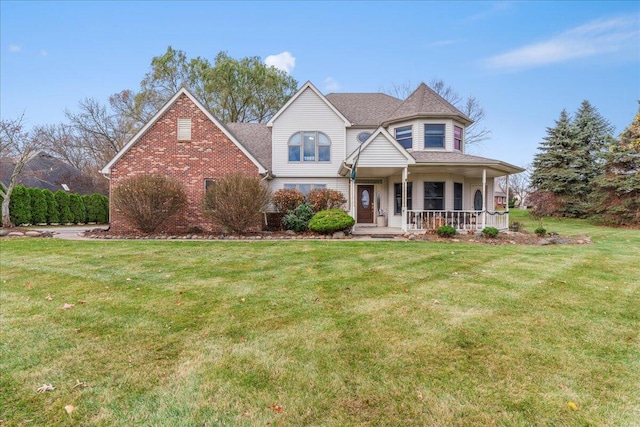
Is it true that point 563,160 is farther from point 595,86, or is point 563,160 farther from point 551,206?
point 595,86

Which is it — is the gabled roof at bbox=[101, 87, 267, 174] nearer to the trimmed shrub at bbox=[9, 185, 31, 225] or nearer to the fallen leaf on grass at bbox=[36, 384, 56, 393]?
the trimmed shrub at bbox=[9, 185, 31, 225]

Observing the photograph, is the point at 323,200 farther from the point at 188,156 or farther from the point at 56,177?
the point at 56,177

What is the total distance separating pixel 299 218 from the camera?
13750mm

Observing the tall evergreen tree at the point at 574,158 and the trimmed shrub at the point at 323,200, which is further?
the tall evergreen tree at the point at 574,158

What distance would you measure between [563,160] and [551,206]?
4.02 meters

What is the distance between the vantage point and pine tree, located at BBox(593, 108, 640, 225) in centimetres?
2019

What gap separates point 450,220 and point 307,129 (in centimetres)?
820

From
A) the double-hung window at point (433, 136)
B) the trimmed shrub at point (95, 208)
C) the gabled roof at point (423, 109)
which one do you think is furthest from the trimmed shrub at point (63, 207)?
the double-hung window at point (433, 136)

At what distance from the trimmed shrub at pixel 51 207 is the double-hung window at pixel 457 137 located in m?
23.8

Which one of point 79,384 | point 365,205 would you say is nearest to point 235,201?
point 365,205

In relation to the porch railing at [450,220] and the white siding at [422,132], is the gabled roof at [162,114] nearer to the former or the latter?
the porch railing at [450,220]

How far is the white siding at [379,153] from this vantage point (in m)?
13.7

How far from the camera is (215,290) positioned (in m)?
5.43

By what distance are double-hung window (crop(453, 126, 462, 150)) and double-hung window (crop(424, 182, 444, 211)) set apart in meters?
2.18
